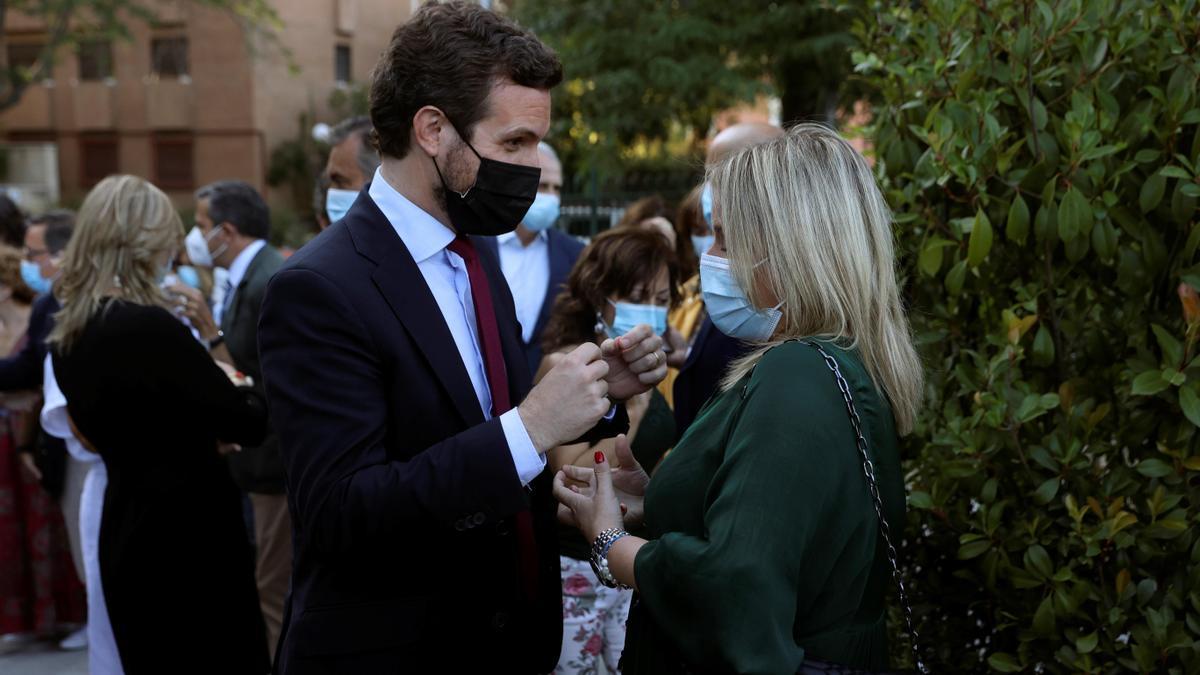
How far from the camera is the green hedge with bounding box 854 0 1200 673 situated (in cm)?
226

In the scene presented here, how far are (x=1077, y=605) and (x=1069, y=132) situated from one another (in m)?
1.06

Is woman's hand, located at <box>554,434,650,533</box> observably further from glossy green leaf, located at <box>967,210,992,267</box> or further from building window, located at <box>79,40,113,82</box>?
building window, located at <box>79,40,113,82</box>

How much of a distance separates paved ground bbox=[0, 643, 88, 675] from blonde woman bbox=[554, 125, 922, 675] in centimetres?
438

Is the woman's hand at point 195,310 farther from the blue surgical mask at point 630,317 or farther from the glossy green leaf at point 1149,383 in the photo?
the glossy green leaf at point 1149,383

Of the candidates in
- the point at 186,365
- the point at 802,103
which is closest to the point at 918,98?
the point at 186,365

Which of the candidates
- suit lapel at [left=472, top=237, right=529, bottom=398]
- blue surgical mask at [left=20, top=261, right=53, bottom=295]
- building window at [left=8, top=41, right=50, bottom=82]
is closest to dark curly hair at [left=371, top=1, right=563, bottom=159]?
suit lapel at [left=472, top=237, right=529, bottom=398]

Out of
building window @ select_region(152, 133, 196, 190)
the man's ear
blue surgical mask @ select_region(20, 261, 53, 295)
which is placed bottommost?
building window @ select_region(152, 133, 196, 190)

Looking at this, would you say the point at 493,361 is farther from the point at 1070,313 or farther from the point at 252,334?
the point at 252,334

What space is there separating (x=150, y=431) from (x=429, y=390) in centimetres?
193

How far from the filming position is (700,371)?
402 cm

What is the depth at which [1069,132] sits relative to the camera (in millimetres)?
2309

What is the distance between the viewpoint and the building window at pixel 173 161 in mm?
28203

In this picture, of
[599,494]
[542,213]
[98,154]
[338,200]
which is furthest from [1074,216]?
[98,154]

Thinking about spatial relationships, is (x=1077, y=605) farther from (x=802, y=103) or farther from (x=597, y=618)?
(x=802, y=103)
